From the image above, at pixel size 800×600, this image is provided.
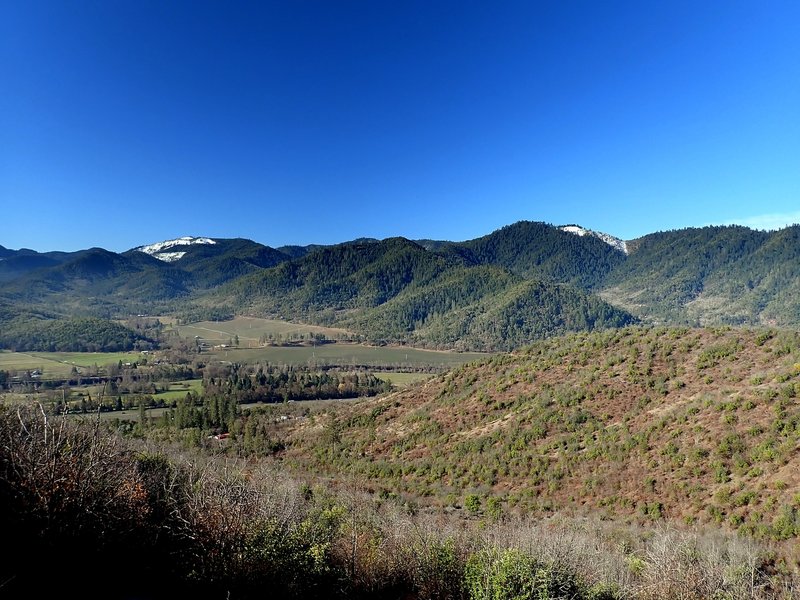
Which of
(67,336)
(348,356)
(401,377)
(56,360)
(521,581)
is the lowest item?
(56,360)

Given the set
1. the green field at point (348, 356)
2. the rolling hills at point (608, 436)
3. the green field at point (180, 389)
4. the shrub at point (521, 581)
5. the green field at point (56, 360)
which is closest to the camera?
the shrub at point (521, 581)

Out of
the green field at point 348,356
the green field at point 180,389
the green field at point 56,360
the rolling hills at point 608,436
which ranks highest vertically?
the rolling hills at point 608,436

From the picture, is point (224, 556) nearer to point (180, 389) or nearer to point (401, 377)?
point (180, 389)

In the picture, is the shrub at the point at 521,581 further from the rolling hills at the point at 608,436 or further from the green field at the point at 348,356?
the green field at the point at 348,356

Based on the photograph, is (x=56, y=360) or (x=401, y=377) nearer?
(x=401, y=377)

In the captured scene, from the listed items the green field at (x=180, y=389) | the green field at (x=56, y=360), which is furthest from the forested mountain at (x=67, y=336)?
the green field at (x=180, y=389)

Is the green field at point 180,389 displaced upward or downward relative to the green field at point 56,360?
downward

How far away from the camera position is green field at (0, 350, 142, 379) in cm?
12450

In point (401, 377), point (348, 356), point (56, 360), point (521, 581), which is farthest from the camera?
point (348, 356)

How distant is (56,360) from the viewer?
143500mm

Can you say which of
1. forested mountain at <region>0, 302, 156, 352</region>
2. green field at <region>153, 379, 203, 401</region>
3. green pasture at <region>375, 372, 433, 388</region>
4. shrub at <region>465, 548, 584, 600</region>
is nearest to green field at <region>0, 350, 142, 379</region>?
forested mountain at <region>0, 302, 156, 352</region>

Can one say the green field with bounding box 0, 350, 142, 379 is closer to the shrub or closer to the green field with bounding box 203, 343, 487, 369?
the green field with bounding box 203, 343, 487, 369

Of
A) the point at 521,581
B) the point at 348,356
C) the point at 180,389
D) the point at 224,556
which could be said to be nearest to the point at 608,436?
the point at 521,581

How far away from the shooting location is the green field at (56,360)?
408 feet
